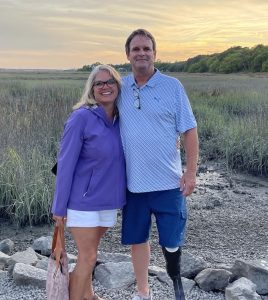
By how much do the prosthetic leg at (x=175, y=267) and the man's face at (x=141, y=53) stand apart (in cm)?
120

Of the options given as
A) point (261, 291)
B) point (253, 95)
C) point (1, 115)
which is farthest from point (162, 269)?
point (253, 95)

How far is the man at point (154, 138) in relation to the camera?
3.27 m

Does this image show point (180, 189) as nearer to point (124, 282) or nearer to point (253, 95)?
point (124, 282)

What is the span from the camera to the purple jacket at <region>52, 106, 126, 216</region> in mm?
3115

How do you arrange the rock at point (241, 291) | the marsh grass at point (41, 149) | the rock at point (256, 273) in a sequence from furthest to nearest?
1. the marsh grass at point (41, 149)
2. the rock at point (256, 273)
3. the rock at point (241, 291)

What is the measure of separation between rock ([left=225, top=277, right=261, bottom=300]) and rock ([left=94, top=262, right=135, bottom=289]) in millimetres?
764

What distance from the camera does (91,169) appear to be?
3.17m

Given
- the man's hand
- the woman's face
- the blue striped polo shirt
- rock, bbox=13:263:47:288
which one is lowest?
rock, bbox=13:263:47:288

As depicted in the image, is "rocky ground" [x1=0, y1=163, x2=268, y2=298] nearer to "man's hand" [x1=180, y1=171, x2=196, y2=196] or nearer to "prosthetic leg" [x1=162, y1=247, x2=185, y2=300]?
"prosthetic leg" [x1=162, y1=247, x2=185, y2=300]

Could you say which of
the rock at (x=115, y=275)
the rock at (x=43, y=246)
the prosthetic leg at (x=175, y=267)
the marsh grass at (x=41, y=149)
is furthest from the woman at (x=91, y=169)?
the marsh grass at (x=41, y=149)

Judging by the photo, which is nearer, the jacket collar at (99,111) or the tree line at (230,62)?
the jacket collar at (99,111)

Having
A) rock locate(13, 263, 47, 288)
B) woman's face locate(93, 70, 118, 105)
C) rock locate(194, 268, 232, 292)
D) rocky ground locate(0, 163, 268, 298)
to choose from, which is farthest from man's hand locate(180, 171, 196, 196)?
rocky ground locate(0, 163, 268, 298)

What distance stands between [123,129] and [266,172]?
6180mm

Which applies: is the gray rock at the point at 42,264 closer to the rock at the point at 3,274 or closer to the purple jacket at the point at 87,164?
the rock at the point at 3,274
